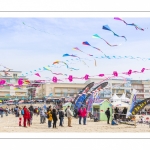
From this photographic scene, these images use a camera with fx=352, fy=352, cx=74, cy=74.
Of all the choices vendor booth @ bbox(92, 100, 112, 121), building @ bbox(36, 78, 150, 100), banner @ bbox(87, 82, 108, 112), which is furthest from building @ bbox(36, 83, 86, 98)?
vendor booth @ bbox(92, 100, 112, 121)

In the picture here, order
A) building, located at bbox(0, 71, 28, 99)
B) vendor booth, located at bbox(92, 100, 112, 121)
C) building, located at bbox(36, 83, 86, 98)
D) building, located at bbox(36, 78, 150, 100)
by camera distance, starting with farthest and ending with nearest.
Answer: building, located at bbox(36, 83, 86, 98), building, located at bbox(36, 78, 150, 100), building, located at bbox(0, 71, 28, 99), vendor booth, located at bbox(92, 100, 112, 121)

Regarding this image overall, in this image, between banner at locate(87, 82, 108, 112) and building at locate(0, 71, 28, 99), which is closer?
banner at locate(87, 82, 108, 112)

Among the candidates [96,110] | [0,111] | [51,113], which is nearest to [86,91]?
[96,110]

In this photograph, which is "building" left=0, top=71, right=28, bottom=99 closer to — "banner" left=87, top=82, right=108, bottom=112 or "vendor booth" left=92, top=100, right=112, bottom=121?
"banner" left=87, top=82, right=108, bottom=112

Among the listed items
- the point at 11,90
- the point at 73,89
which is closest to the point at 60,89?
the point at 73,89

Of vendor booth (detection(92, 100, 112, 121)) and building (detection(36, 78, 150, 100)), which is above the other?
building (detection(36, 78, 150, 100))

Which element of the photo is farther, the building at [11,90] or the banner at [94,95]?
the building at [11,90]

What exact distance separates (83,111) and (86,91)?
766 centimetres

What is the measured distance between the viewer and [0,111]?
2708cm

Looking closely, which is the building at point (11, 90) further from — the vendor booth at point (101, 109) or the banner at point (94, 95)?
the vendor booth at point (101, 109)

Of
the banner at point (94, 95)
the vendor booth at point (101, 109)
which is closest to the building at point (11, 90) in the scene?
the banner at point (94, 95)

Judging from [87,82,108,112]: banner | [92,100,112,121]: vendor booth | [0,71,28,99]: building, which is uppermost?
[0,71,28,99]: building
